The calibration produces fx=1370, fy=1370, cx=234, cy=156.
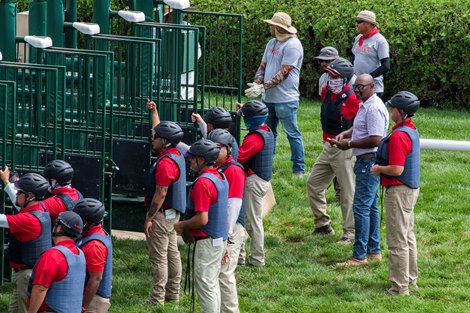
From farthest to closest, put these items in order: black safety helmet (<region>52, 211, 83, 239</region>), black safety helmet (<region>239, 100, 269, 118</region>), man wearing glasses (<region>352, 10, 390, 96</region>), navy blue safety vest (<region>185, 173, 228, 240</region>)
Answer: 1. man wearing glasses (<region>352, 10, 390, 96</region>)
2. black safety helmet (<region>239, 100, 269, 118</region>)
3. navy blue safety vest (<region>185, 173, 228, 240</region>)
4. black safety helmet (<region>52, 211, 83, 239</region>)

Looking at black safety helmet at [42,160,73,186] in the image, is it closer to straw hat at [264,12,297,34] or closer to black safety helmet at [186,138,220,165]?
black safety helmet at [186,138,220,165]

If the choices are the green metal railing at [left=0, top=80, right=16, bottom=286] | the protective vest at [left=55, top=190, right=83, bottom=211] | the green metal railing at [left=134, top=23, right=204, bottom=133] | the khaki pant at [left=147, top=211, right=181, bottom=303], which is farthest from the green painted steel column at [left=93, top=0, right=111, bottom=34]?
the protective vest at [left=55, top=190, right=83, bottom=211]

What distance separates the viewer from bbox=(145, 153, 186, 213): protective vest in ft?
35.2

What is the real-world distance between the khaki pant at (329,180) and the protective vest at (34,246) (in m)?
3.73

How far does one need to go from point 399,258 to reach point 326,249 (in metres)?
1.44

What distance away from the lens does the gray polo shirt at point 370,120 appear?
1167 cm

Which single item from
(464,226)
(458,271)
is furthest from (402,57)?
(458,271)

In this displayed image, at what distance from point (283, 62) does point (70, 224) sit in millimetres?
5558

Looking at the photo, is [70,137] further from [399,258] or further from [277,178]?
[277,178]

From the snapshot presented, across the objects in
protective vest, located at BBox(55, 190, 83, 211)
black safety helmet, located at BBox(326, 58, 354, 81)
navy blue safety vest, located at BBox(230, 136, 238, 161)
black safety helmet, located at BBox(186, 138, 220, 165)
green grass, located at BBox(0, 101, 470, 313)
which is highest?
black safety helmet, located at BBox(326, 58, 354, 81)

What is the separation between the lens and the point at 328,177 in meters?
12.9

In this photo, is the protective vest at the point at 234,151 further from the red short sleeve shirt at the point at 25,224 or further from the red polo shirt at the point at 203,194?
the red short sleeve shirt at the point at 25,224

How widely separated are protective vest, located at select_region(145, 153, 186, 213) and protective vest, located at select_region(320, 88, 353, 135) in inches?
82.4

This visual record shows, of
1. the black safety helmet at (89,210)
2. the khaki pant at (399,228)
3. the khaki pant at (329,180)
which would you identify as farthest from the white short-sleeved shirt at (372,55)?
the black safety helmet at (89,210)
